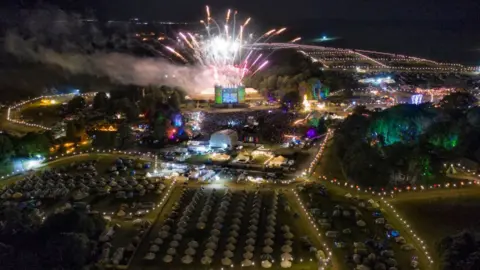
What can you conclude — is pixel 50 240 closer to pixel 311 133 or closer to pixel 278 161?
pixel 278 161

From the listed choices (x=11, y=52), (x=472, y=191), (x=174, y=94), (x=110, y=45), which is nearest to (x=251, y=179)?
(x=472, y=191)

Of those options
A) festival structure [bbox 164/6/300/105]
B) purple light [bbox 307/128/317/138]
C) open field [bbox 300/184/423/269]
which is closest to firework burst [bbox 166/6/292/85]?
festival structure [bbox 164/6/300/105]

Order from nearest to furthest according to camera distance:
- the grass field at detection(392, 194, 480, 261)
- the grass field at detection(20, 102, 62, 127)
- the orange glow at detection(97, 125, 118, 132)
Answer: the grass field at detection(392, 194, 480, 261)
the orange glow at detection(97, 125, 118, 132)
the grass field at detection(20, 102, 62, 127)

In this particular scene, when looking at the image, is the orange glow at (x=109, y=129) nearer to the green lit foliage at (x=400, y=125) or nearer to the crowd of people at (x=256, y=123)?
the crowd of people at (x=256, y=123)

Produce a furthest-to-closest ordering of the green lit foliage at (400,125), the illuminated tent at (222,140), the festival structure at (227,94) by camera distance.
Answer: the festival structure at (227,94) < the illuminated tent at (222,140) < the green lit foliage at (400,125)

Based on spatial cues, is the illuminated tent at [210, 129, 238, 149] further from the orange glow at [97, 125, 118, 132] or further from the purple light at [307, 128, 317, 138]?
the orange glow at [97, 125, 118, 132]

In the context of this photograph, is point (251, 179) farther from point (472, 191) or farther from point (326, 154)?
point (472, 191)

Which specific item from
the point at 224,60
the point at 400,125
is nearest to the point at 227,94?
the point at 224,60

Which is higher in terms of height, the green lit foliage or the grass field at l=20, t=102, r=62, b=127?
the green lit foliage

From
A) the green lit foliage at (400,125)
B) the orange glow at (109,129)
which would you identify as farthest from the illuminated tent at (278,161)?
the orange glow at (109,129)

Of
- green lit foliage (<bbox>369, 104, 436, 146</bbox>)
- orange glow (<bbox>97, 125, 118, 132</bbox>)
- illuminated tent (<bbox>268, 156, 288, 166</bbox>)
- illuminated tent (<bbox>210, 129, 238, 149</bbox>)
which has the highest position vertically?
green lit foliage (<bbox>369, 104, 436, 146</bbox>)

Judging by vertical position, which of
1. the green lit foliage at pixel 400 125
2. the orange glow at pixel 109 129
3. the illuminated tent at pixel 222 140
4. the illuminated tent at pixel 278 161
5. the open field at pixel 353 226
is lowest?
the open field at pixel 353 226
